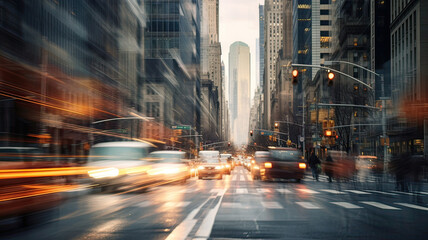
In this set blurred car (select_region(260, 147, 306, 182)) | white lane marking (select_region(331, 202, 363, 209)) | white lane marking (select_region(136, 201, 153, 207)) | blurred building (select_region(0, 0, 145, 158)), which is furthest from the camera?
blurred building (select_region(0, 0, 145, 158))

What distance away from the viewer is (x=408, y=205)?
13.1 m

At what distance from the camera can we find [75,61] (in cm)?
5328

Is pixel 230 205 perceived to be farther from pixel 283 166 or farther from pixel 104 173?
pixel 283 166

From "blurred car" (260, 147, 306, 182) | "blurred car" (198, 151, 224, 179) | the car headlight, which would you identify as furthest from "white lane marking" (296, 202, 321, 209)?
"blurred car" (198, 151, 224, 179)

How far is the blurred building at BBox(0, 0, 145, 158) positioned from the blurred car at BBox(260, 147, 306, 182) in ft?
36.4

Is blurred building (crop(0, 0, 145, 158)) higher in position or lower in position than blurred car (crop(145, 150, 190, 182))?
higher

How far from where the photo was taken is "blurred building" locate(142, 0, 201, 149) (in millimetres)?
94750

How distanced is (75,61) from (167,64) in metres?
46.2

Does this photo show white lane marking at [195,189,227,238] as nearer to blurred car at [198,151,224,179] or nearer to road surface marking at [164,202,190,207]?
road surface marking at [164,202,190,207]

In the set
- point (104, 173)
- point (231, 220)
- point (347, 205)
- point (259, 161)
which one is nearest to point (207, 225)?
point (231, 220)

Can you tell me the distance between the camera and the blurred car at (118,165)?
16812 mm

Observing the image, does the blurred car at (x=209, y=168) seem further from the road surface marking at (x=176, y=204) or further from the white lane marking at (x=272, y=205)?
the white lane marking at (x=272, y=205)

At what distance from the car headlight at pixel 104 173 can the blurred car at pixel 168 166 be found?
4.31 m

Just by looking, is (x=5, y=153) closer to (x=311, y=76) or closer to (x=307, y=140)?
(x=307, y=140)
